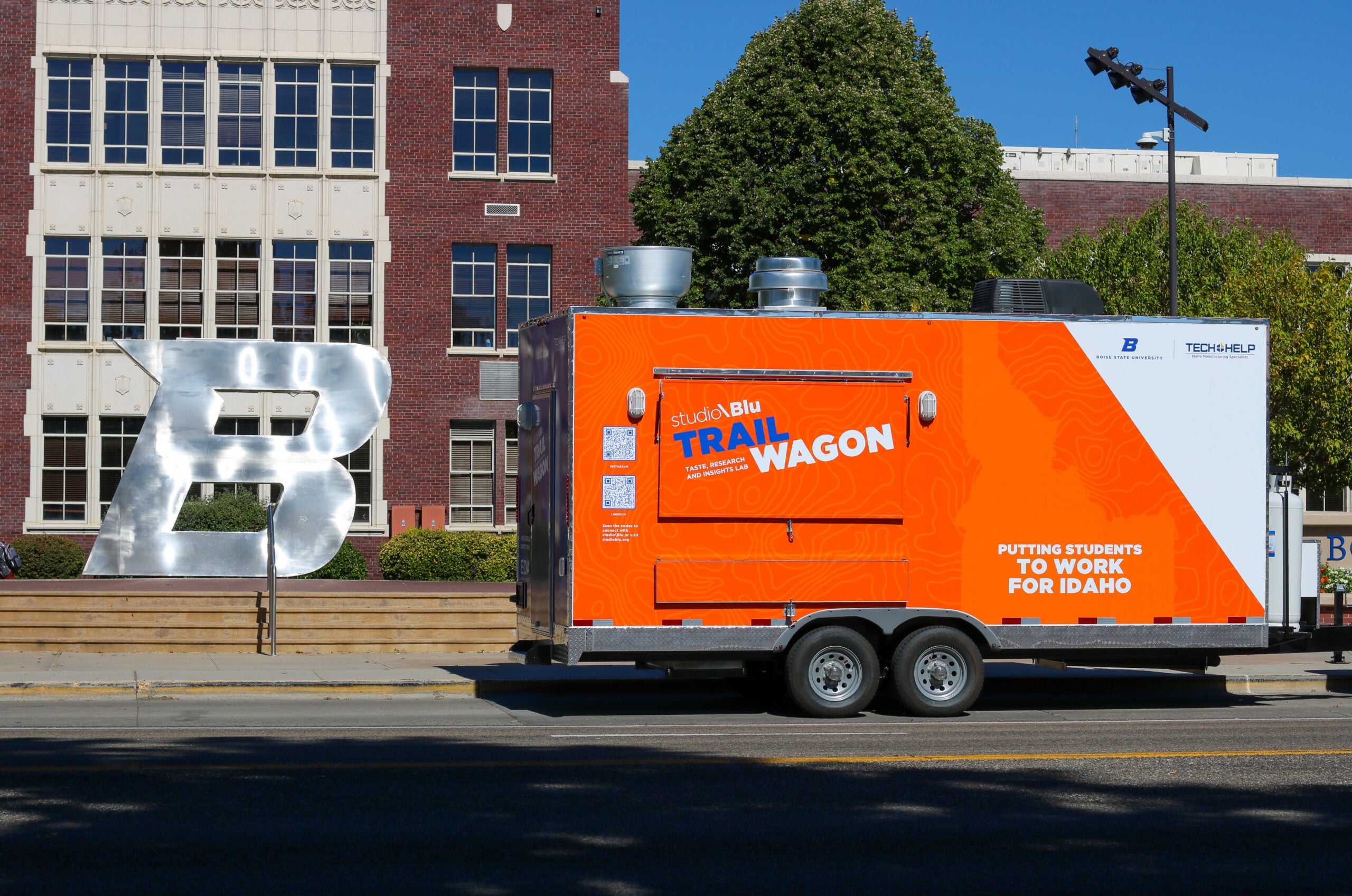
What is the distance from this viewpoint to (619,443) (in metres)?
13.4

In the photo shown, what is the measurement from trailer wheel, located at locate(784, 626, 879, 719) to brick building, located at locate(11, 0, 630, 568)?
2403cm

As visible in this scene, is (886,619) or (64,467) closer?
(886,619)

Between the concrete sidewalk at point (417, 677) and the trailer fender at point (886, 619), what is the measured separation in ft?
4.44

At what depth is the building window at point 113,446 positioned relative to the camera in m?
36.2

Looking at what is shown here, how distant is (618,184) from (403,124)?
5420mm

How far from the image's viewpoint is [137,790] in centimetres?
937

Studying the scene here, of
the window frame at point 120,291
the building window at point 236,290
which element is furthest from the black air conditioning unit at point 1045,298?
the window frame at point 120,291

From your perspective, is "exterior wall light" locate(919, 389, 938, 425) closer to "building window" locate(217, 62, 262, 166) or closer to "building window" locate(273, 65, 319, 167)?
"building window" locate(273, 65, 319, 167)

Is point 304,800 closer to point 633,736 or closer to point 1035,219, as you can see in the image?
point 633,736

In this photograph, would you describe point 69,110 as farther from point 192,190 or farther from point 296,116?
point 296,116

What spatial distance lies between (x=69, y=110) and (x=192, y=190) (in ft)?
11.2

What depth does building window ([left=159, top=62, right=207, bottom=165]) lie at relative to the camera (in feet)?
120

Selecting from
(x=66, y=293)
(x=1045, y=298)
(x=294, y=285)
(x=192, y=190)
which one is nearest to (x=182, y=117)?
(x=192, y=190)

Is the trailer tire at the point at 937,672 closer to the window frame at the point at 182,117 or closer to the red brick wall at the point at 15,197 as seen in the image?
the window frame at the point at 182,117
